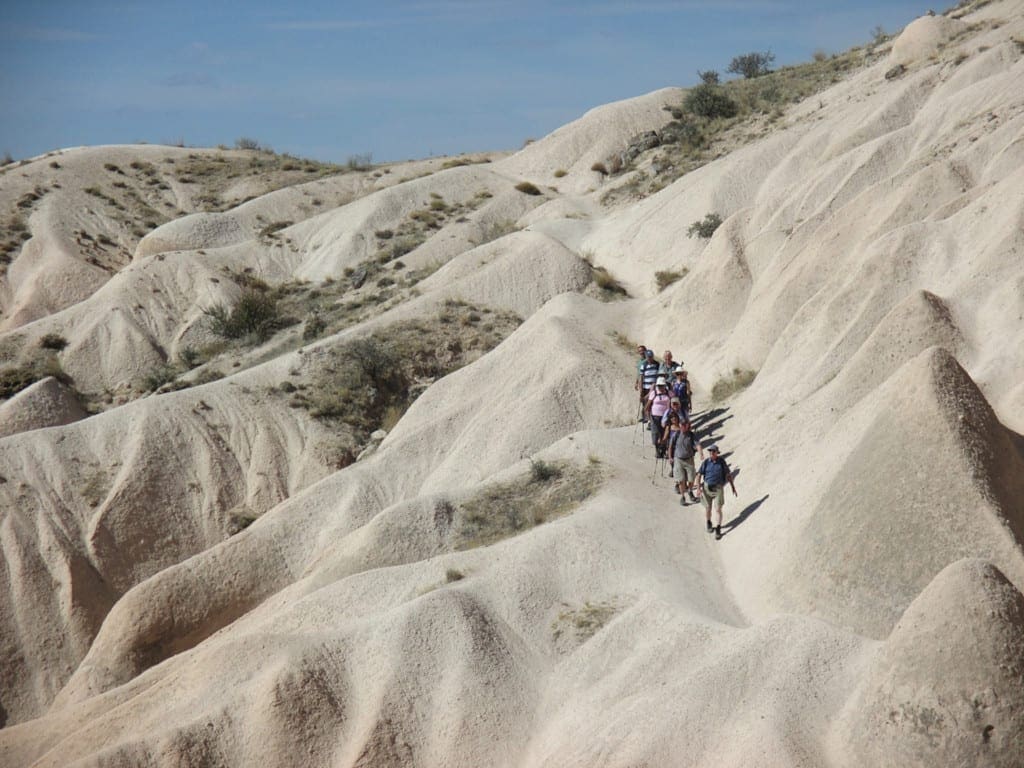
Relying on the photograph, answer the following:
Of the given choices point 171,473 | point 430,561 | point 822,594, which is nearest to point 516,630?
point 430,561

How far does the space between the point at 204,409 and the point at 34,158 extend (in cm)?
3275

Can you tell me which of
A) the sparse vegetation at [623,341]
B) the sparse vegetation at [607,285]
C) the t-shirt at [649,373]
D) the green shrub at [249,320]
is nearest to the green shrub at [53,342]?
the green shrub at [249,320]

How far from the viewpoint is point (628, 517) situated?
22.8 m

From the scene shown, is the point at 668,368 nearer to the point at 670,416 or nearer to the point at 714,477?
the point at 670,416

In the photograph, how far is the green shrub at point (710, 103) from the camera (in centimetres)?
5112

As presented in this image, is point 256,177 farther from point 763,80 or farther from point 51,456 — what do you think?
point 51,456

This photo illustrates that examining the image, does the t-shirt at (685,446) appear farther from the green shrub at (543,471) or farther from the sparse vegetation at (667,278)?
the sparse vegetation at (667,278)

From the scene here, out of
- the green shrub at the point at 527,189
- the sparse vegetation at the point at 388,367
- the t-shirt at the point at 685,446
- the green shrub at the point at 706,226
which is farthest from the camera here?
the green shrub at the point at 527,189

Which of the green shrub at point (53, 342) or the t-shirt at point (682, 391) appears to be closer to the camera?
the t-shirt at point (682, 391)

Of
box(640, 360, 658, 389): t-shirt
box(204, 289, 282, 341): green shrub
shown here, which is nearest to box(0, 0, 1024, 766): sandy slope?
box(640, 360, 658, 389): t-shirt

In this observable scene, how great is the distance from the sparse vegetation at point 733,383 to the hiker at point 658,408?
8.74ft

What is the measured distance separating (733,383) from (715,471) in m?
7.30

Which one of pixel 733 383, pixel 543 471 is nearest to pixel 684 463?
pixel 543 471

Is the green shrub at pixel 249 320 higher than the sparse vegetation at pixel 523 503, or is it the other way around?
the green shrub at pixel 249 320
